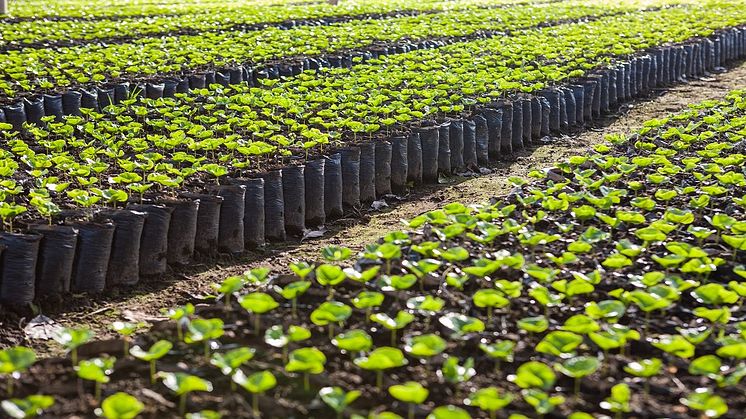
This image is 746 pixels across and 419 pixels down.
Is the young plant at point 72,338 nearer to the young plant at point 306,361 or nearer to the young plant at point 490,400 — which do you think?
the young plant at point 306,361

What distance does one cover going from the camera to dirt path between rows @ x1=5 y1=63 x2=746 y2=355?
4684 mm

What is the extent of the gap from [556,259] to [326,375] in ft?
4.55

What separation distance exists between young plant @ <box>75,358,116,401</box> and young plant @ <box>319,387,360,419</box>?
73 cm

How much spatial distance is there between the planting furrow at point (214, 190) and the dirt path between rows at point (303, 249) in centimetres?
A: 12

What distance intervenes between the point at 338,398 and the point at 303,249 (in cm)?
324

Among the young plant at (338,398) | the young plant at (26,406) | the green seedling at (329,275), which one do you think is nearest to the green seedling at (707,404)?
the young plant at (338,398)

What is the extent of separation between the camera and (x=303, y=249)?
5.84 meters

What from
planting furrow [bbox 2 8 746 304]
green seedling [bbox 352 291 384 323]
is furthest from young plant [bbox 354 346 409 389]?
planting furrow [bbox 2 8 746 304]

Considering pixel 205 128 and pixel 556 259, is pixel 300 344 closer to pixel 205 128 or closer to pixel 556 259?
pixel 556 259

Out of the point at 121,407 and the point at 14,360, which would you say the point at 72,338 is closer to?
the point at 14,360

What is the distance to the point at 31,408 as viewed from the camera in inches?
101

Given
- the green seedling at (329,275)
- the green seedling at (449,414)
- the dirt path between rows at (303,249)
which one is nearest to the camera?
the green seedling at (449,414)

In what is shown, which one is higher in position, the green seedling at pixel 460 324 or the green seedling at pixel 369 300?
the green seedling at pixel 369 300

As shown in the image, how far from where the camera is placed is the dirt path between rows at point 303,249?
15.4 feet
